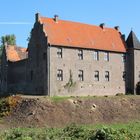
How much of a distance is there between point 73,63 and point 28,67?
24.5ft

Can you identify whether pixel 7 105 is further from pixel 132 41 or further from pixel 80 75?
pixel 132 41

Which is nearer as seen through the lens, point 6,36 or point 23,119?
point 23,119

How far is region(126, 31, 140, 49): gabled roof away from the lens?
7119 cm

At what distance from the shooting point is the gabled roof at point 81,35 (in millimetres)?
64500

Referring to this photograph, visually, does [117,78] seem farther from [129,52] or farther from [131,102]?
[131,102]

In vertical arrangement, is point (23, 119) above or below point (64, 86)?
below

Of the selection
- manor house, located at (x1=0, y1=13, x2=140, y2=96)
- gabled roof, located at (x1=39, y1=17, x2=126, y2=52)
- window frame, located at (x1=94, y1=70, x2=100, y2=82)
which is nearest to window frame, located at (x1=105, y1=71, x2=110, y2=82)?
manor house, located at (x1=0, y1=13, x2=140, y2=96)

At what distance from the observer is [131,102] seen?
5991 cm

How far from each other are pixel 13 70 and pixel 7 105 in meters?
20.9

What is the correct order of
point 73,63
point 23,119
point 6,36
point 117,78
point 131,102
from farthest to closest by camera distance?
point 6,36
point 117,78
point 73,63
point 131,102
point 23,119

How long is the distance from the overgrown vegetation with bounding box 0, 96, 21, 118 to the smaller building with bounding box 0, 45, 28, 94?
14.3 metres

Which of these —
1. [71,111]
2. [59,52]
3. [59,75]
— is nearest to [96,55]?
[59,52]

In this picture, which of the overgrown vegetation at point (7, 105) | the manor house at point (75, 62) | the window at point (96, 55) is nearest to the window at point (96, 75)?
the manor house at point (75, 62)

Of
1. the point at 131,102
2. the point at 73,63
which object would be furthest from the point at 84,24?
the point at 131,102
